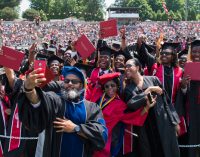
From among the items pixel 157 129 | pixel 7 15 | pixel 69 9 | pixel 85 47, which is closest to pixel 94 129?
pixel 157 129

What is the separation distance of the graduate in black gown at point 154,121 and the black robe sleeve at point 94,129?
1.30 metres

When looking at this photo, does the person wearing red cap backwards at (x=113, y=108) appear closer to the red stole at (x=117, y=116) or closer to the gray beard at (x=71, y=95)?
the red stole at (x=117, y=116)

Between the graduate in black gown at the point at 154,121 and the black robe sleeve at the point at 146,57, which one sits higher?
the black robe sleeve at the point at 146,57

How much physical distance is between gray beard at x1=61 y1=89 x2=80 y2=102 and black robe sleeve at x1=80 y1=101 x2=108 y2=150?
17cm

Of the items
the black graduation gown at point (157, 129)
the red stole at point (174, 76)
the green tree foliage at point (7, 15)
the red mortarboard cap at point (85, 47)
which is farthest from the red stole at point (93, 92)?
the green tree foliage at point (7, 15)

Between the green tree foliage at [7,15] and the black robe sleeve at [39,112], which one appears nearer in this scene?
the black robe sleeve at [39,112]

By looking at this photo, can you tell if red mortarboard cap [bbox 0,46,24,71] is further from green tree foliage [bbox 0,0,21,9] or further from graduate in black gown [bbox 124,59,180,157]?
green tree foliage [bbox 0,0,21,9]

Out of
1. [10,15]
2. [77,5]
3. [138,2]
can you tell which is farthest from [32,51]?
[138,2]

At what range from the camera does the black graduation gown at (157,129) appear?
5.21 m

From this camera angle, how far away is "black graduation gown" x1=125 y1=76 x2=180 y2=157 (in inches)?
205

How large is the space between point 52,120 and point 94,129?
38cm

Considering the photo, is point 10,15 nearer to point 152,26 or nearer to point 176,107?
point 152,26

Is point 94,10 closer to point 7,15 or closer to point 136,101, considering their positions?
point 7,15

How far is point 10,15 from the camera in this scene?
7281 centimetres
